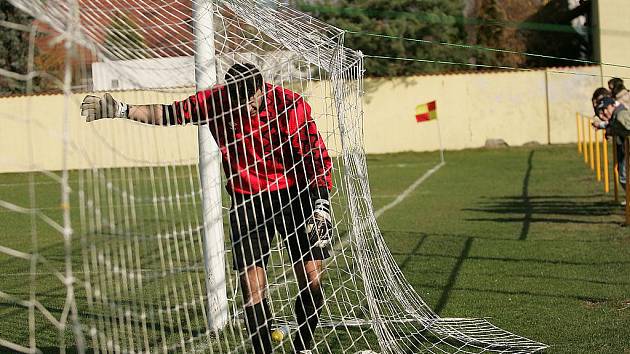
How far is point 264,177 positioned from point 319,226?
45 centimetres

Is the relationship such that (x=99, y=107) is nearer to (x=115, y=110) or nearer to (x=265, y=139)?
(x=115, y=110)

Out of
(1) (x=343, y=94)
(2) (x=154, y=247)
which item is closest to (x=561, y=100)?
(2) (x=154, y=247)

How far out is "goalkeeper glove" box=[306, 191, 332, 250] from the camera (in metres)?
5.94

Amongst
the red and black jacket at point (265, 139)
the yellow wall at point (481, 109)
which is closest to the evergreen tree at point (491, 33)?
the yellow wall at point (481, 109)

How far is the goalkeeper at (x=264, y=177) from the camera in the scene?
19.0ft

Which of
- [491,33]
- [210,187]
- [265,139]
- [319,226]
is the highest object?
[491,33]

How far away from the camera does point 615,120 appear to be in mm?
12328

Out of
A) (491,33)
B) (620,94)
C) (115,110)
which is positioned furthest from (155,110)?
(491,33)

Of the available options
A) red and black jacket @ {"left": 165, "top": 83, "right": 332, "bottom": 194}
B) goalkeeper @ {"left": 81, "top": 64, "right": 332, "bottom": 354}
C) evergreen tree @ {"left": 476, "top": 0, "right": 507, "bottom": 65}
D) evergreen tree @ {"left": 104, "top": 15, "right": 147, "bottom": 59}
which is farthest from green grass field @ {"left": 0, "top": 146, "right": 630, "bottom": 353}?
Answer: evergreen tree @ {"left": 476, "top": 0, "right": 507, "bottom": 65}

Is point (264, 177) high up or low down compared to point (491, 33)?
down

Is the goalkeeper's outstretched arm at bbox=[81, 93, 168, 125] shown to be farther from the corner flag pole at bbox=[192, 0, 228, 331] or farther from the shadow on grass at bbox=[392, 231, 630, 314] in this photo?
the shadow on grass at bbox=[392, 231, 630, 314]

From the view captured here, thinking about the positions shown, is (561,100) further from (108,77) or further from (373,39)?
(108,77)

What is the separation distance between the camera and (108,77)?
20.2ft

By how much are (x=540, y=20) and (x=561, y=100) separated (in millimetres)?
7258
